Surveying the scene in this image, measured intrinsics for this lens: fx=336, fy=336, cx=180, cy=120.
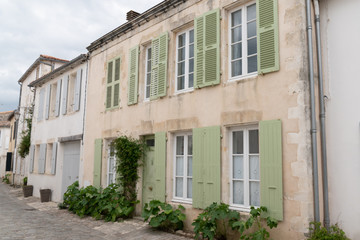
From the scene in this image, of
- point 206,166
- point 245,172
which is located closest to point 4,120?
point 206,166

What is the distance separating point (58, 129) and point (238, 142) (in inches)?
347

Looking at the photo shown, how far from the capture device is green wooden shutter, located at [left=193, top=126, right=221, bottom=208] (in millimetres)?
6598

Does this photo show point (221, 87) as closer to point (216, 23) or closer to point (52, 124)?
point (216, 23)

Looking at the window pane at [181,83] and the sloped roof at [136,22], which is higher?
the sloped roof at [136,22]

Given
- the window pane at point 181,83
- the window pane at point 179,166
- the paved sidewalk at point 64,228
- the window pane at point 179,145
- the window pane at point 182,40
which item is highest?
the window pane at point 182,40

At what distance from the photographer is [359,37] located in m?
5.47

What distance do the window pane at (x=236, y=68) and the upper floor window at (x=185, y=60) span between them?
3.80 feet

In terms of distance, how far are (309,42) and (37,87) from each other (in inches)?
533

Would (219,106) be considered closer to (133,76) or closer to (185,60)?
(185,60)

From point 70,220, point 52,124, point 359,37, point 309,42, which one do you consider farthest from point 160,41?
point 52,124

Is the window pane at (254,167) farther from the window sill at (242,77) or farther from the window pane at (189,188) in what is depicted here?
the window pane at (189,188)

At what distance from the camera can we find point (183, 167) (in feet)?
24.8

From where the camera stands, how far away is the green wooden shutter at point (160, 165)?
777 centimetres

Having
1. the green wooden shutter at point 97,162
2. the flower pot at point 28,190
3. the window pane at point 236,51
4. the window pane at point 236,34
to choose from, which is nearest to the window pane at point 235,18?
the window pane at point 236,34
